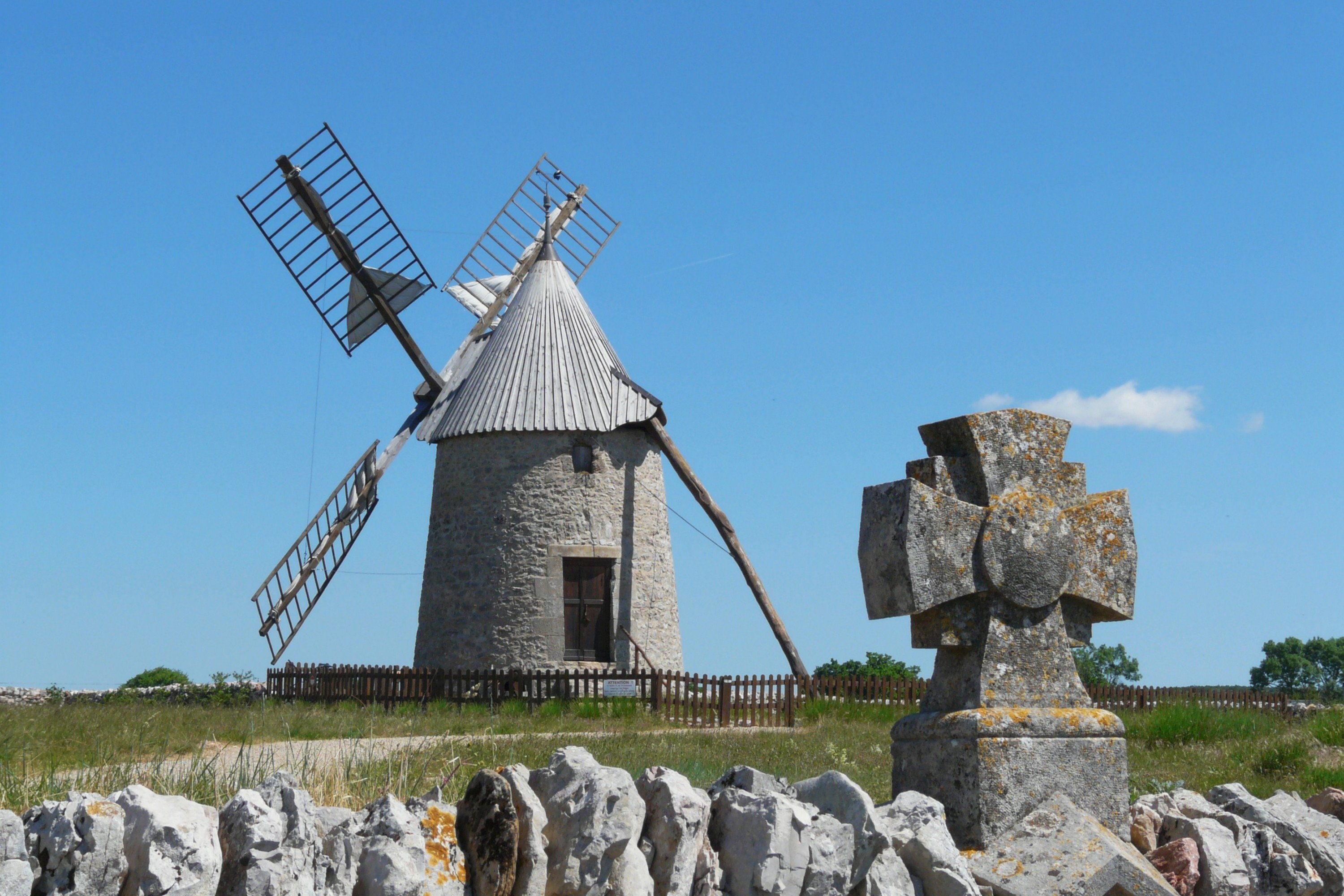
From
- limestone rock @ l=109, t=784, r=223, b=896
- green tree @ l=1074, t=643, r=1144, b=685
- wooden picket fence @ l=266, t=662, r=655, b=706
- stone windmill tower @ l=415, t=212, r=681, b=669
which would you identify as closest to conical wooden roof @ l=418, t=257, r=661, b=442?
stone windmill tower @ l=415, t=212, r=681, b=669

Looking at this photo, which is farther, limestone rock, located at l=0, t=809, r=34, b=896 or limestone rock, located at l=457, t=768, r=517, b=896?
limestone rock, located at l=457, t=768, r=517, b=896

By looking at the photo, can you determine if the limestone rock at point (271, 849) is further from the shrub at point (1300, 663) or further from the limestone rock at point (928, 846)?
the shrub at point (1300, 663)

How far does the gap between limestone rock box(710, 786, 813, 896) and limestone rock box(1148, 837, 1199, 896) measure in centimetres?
162

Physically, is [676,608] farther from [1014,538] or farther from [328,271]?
[1014,538]

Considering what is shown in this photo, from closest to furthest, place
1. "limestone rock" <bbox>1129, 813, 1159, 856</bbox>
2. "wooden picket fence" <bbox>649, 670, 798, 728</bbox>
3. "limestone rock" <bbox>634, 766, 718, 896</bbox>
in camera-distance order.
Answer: "limestone rock" <bbox>634, 766, 718, 896</bbox>
"limestone rock" <bbox>1129, 813, 1159, 856</bbox>
"wooden picket fence" <bbox>649, 670, 798, 728</bbox>

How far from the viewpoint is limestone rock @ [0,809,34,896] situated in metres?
3.03

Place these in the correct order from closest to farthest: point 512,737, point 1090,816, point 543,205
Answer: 1. point 1090,816
2. point 512,737
3. point 543,205

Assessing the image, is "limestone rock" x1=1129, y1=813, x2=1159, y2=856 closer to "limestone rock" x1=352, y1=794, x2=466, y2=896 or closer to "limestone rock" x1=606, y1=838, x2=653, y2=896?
"limestone rock" x1=606, y1=838, x2=653, y2=896

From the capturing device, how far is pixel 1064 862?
15.0 ft

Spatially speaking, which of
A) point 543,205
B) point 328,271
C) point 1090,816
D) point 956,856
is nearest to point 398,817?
point 956,856

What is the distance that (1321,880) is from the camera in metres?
5.00

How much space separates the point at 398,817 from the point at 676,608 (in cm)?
1653

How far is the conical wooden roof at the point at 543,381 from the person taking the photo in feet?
62.1

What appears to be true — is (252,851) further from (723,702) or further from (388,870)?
(723,702)
